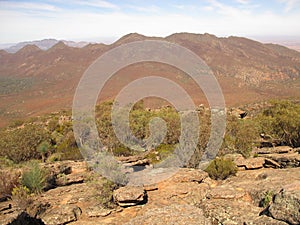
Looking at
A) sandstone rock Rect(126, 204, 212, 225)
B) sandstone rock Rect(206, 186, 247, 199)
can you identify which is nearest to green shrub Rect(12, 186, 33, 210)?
sandstone rock Rect(126, 204, 212, 225)

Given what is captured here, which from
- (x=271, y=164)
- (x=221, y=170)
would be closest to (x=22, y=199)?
(x=221, y=170)

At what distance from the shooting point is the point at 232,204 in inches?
448

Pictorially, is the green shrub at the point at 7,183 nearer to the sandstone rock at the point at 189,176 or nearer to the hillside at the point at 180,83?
the sandstone rock at the point at 189,176

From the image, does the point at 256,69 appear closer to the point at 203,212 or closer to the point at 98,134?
the point at 98,134

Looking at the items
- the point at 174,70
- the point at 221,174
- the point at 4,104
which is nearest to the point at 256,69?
the point at 174,70

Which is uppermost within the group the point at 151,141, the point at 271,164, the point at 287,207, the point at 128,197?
the point at 287,207

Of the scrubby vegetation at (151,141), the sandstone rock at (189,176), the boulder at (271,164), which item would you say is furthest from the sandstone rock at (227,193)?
the scrubby vegetation at (151,141)

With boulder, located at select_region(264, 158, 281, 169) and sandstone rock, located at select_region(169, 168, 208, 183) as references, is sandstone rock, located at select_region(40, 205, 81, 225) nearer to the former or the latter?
sandstone rock, located at select_region(169, 168, 208, 183)

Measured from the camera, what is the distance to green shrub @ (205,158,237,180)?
57.3 feet

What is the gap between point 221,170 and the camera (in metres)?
17.7

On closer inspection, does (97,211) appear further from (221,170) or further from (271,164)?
(271,164)

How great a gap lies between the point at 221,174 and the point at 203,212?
680 centimetres

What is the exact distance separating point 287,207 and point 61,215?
8889mm

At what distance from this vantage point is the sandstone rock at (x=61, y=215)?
40.0 ft
